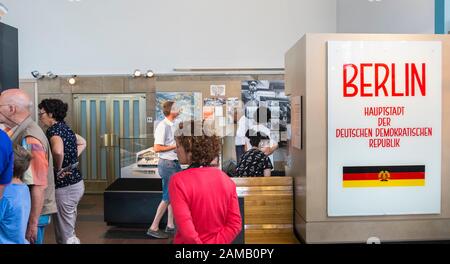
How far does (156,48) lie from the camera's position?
5.08 metres

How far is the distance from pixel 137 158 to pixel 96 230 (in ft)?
3.19

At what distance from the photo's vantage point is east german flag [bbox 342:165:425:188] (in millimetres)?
1967

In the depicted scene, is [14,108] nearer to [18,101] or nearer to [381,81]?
[18,101]

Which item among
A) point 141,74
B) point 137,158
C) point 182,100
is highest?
point 141,74

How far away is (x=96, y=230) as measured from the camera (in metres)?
2.86

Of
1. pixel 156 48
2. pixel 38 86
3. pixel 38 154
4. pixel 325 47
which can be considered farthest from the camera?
pixel 156 48

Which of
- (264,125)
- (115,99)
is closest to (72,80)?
(115,99)

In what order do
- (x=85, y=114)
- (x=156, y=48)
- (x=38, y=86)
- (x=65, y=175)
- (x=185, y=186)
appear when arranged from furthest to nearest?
(x=156, y=48) < (x=85, y=114) < (x=38, y=86) < (x=65, y=175) < (x=185, y=186)

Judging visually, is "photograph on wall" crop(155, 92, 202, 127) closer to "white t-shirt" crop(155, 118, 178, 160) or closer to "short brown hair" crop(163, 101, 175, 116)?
"short brown hair" crop(163, 101, 175, 116)

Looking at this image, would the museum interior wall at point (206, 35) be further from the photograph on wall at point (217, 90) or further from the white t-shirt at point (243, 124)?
the white t-shirt at point (243, 124)

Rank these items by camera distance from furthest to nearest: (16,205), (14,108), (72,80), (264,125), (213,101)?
(213,101), (72,80), (264,125), (14,108), (16,205)

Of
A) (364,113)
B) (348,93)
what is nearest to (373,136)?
(364,113)

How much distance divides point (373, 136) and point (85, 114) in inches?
145
